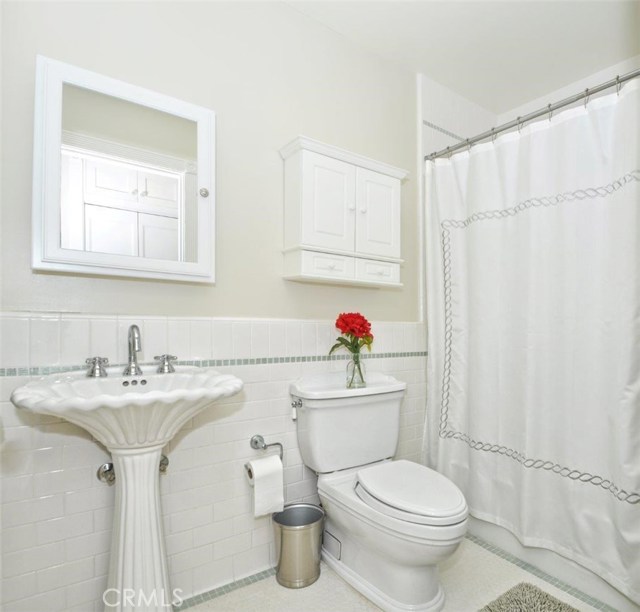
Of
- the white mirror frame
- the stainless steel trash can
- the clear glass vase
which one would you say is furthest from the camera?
the clear glass vase

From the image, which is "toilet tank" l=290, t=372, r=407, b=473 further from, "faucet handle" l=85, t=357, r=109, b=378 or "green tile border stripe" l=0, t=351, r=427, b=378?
"faucet handle" l=85, t=357, r=109, b=378

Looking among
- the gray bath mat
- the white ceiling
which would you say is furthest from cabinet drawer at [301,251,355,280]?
the gray bath mat

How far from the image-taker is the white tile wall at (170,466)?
1.21 m

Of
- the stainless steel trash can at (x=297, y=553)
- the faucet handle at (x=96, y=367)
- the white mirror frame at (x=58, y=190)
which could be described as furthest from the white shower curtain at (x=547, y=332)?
the faucet handle at (x=96, y=367)

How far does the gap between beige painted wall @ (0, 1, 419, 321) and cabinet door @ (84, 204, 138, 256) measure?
0.37 ft

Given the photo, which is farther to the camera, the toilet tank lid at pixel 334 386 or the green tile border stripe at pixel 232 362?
the toilet tank lid at pixel 334 386

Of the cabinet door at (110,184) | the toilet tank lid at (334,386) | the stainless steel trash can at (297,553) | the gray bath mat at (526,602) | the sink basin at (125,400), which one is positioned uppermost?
the cabinet door at (110,184)

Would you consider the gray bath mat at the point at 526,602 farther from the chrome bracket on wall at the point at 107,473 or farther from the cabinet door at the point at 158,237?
the cabinet door at the point at 158,237

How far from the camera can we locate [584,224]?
5.22 ft

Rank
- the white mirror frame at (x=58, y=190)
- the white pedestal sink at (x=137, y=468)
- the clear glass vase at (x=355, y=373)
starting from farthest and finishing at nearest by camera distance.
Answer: the clear glass vase at (x=355, y=373) < the white mirror frame at (x=58, y=190) < the white pedestal sink at (x=137, y=468)

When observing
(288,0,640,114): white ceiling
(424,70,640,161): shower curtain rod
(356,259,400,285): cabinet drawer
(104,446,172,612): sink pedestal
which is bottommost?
(104,446,172,612): sink pedestal

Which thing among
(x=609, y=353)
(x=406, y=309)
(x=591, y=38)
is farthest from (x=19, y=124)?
(x=591, y=38)

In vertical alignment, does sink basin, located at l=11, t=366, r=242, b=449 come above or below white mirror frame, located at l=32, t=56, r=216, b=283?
below

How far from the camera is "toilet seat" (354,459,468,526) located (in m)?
1.34
